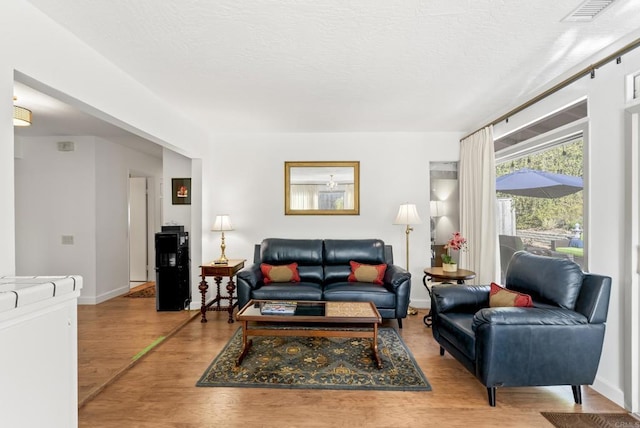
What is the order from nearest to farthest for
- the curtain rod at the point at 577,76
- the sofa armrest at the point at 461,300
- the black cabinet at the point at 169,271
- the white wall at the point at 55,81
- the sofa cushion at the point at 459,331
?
the white wall at the point at 55,81, the curtain rod at the point at 577,76, the sofa cushion at the point at 459,331, the sofa armrest at the point at 461,300, the black cabinet at the point at 169,271

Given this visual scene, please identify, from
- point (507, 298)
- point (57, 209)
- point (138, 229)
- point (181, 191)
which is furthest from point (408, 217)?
point (138, 229)

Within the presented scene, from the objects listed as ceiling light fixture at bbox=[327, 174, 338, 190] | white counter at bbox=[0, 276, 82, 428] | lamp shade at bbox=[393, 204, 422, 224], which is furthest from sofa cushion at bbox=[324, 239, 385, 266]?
white counter at bbox=[0, 276, 82, 428]

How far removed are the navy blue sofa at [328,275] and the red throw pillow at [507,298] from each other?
1.06 metres

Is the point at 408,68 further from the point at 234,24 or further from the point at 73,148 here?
the point at 73,148

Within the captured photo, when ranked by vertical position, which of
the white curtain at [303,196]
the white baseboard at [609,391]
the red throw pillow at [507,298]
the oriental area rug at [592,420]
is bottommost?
the oriental area rug at [592,420]

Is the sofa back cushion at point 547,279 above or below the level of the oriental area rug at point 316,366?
above

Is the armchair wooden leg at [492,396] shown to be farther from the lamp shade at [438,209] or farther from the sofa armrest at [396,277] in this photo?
the lamp shade at [438,209]

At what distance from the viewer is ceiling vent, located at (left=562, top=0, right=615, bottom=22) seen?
1.86 meters

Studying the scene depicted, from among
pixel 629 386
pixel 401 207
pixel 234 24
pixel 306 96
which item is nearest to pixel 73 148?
pixel 306 96

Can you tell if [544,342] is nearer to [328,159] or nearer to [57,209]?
[328,159]

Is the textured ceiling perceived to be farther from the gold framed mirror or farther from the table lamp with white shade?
the table lamp with white shade

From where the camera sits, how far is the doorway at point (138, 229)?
6355 mm

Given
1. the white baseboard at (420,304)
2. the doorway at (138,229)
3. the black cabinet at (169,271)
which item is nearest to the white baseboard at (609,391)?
the white baseboard at (420,304)

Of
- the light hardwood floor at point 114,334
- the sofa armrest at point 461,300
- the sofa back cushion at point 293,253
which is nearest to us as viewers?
the light hardwood floor at point 114,334
